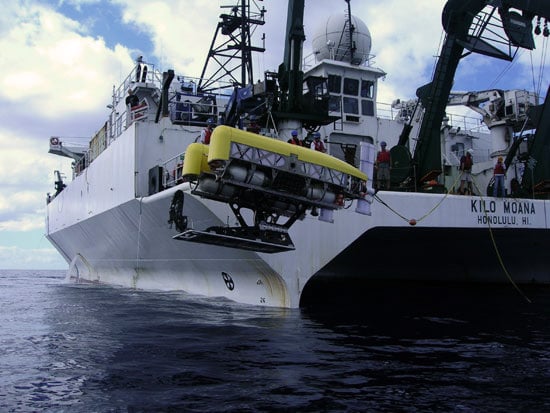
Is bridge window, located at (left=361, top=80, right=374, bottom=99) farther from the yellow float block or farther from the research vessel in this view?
the yellow float block

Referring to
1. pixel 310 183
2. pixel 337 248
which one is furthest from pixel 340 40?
pixel 310 183

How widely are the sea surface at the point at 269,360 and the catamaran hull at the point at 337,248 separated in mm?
937

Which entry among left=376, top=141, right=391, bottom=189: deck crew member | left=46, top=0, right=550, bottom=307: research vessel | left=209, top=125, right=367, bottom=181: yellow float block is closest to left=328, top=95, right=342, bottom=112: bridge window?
left=46, top=0, right=550, bottom=307: research vessel

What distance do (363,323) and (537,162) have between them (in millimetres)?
8231

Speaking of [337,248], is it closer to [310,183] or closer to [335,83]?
[310,183]

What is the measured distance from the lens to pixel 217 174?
775cm

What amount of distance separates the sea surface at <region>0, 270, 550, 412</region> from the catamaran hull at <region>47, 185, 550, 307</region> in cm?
94

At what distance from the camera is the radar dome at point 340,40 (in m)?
19.8

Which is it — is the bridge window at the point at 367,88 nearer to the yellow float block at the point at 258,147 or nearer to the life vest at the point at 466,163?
the life vest at the point at 466,163

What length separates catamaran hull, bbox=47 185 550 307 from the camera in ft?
37.2

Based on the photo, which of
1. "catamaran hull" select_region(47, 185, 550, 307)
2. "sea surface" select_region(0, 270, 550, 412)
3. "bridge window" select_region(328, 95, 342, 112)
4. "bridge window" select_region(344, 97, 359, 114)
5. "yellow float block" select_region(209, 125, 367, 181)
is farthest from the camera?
"bridge window" select_region(344, 97, 359, 114)

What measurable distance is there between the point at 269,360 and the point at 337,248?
512 centimetres

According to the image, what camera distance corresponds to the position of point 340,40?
1980cm

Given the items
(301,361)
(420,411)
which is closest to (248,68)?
(301,361)
